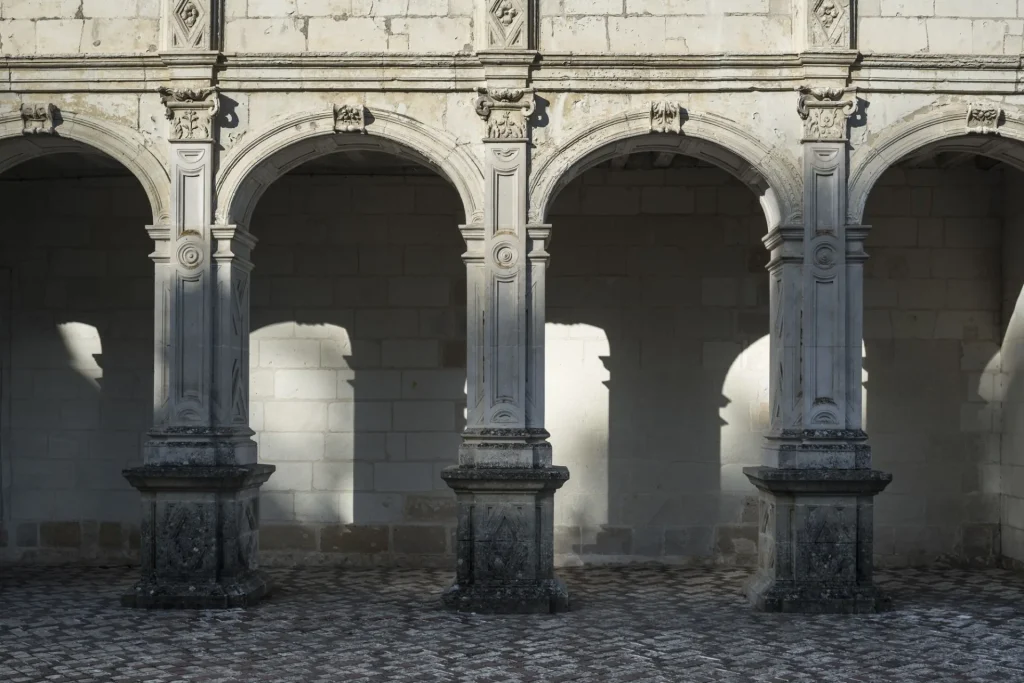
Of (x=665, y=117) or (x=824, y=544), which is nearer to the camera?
(x=824, y=544)

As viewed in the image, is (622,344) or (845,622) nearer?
(845,622)

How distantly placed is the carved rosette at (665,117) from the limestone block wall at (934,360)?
10.8 ft

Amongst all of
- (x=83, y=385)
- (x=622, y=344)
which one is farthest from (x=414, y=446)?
(x=83, y=385)

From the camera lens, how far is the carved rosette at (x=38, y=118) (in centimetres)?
987

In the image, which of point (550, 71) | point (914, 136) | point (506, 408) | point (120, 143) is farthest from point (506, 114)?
point (914, 136)

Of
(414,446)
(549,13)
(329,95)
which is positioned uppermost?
(549,13)

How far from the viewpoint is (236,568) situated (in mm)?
9805

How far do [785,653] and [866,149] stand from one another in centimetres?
407

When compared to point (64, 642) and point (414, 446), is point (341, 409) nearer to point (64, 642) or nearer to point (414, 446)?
point (414, 446)

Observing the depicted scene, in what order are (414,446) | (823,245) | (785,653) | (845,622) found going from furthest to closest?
(414,446) → (823,245) → (845,622) → (785,653)

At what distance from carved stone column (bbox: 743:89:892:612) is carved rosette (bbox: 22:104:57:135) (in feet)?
19.3

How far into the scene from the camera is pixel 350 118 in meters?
9.80

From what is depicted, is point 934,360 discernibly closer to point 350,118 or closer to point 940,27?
point 940,27

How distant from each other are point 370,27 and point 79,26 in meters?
2.33
